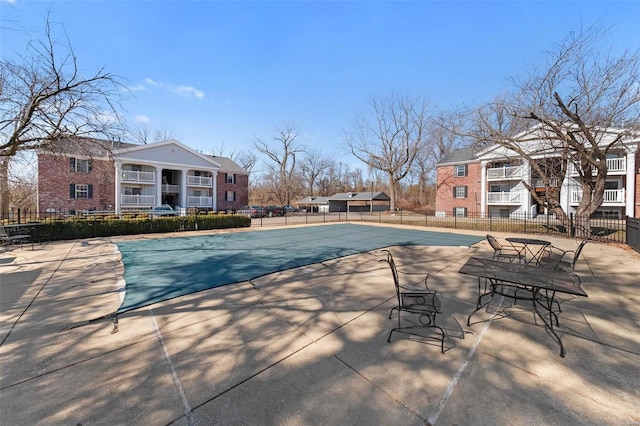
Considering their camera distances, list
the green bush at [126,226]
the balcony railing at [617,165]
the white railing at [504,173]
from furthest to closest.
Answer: the white railing at [504,173] < the balcony railing at [617,165] < the green bush at [126,226]

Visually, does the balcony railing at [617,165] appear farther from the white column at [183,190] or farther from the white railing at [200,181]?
the white column at [183,190]

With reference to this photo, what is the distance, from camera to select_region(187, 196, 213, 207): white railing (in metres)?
28.7

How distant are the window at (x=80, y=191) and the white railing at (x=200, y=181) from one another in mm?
8315

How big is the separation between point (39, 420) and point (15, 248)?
451 inches

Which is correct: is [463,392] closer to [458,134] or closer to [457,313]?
[457,313]

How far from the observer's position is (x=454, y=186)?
30.2 m

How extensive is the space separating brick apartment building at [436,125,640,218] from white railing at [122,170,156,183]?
2811cm

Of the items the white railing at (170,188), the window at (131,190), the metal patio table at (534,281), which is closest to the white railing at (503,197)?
the metal patio table at (534,281)

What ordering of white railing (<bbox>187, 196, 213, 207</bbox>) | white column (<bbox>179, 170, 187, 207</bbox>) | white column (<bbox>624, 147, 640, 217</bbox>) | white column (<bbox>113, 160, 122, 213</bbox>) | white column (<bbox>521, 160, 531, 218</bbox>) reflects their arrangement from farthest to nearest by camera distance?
white railing (<bbox>187, 196, 213, 207</bbox>) → white column (<bbox>179, 170, 187, 207</bbox>) → white column (<bbox>521, 160, 531, 218</bbox>) → white column (<bbox>113, 160, 122, 213</bbox>) → white column (<bbox>624, 147, 640, 217</bbox>)

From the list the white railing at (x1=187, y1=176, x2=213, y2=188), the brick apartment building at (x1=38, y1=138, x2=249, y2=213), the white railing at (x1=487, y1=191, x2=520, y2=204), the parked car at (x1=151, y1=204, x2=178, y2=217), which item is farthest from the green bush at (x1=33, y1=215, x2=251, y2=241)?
the white railing at (x1=487, y1=191, x2=520, y2=204)

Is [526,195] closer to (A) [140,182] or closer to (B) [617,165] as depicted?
(B) [617,165]

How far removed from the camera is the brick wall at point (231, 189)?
3266 cm

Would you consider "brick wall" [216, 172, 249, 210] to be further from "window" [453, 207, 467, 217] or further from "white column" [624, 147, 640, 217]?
"white column" [624, 147, 640, 217]

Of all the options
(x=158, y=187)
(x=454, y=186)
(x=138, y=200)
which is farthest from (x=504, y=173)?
(x=138, y=200)
